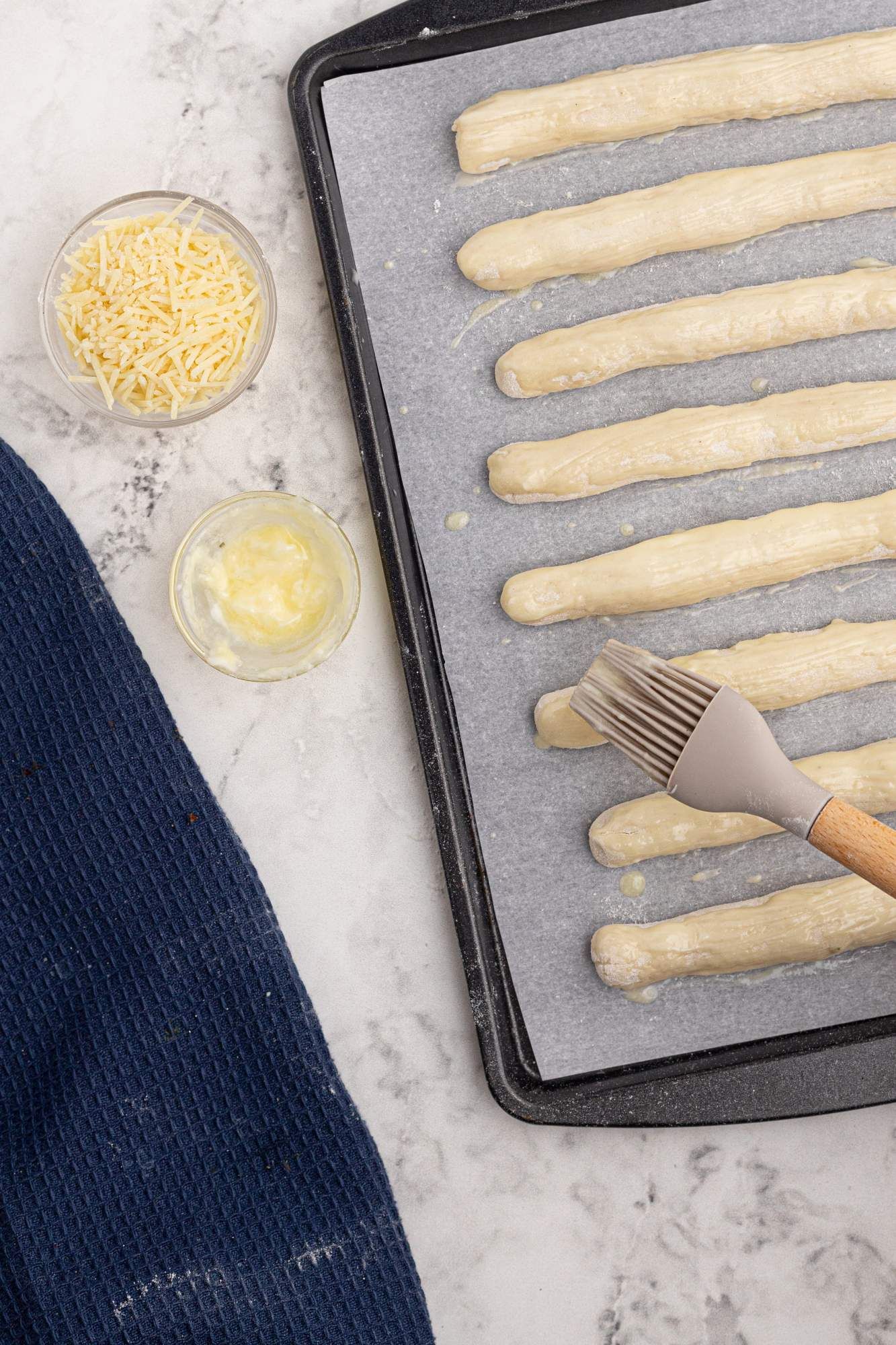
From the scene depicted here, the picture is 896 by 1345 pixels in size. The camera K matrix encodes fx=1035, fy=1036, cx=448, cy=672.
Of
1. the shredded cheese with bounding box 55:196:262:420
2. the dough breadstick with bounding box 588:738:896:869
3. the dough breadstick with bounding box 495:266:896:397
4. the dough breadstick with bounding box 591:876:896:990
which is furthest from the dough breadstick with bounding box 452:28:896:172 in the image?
the dough breadstick with bounding box 591:876:896:990

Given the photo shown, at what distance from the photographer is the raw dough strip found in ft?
3.76

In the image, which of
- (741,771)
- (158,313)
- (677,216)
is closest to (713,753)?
(741,771)

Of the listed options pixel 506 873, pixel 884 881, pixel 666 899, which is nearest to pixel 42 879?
pixel 506 873

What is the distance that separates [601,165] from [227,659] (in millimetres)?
724

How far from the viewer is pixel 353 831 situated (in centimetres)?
121

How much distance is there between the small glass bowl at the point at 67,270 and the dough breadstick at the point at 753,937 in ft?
2.43

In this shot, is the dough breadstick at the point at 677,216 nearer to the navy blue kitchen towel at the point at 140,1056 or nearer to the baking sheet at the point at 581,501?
the baking sheet at the point at 581,501

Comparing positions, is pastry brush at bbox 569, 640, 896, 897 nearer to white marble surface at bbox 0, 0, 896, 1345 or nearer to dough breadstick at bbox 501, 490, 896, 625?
dough breadstick at bbox 501, 490, 896, 625

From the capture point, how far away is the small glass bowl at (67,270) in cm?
116

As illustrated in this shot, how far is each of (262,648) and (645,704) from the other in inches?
16.8

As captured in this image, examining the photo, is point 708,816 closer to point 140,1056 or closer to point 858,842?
point 858,842

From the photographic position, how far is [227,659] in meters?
1.15

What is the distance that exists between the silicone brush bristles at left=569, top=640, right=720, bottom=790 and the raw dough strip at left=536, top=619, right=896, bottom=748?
0.08 m

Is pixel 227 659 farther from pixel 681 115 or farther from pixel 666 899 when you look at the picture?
pixel 681 115
